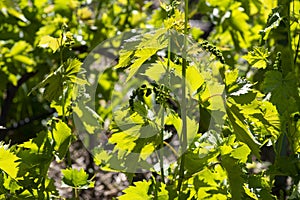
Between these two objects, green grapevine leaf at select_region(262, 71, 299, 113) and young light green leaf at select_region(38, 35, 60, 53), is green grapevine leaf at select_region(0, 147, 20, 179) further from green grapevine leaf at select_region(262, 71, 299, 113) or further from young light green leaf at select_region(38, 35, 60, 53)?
green grapevine leaf at select_region(262, 71, 299, 113)

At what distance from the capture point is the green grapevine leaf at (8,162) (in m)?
0.97

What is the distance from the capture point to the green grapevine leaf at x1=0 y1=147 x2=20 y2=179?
3.18 ft

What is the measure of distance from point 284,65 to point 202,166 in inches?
16.6

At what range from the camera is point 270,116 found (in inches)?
41.3

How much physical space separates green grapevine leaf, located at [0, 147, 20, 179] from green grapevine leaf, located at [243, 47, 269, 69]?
18.7 inches

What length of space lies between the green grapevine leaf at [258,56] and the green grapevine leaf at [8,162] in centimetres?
47

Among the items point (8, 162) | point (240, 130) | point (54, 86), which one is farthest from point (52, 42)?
point (240, 130)

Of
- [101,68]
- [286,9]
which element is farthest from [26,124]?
[286,9]

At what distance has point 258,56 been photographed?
1135mm

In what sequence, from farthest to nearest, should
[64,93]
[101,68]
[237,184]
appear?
1. [101,68]
2. [64,93]
3. [237,184]

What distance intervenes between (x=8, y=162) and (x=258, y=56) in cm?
51

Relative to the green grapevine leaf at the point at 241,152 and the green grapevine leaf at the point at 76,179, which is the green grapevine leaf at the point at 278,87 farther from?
the green grapevine leaf at the point at 76,179

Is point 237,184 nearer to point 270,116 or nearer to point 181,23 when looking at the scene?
point 270,116

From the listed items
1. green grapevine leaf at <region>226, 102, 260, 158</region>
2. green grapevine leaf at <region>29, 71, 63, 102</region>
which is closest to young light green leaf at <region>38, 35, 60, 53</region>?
green grapevine leaf at <region>29, 71, 63, 102</region>
